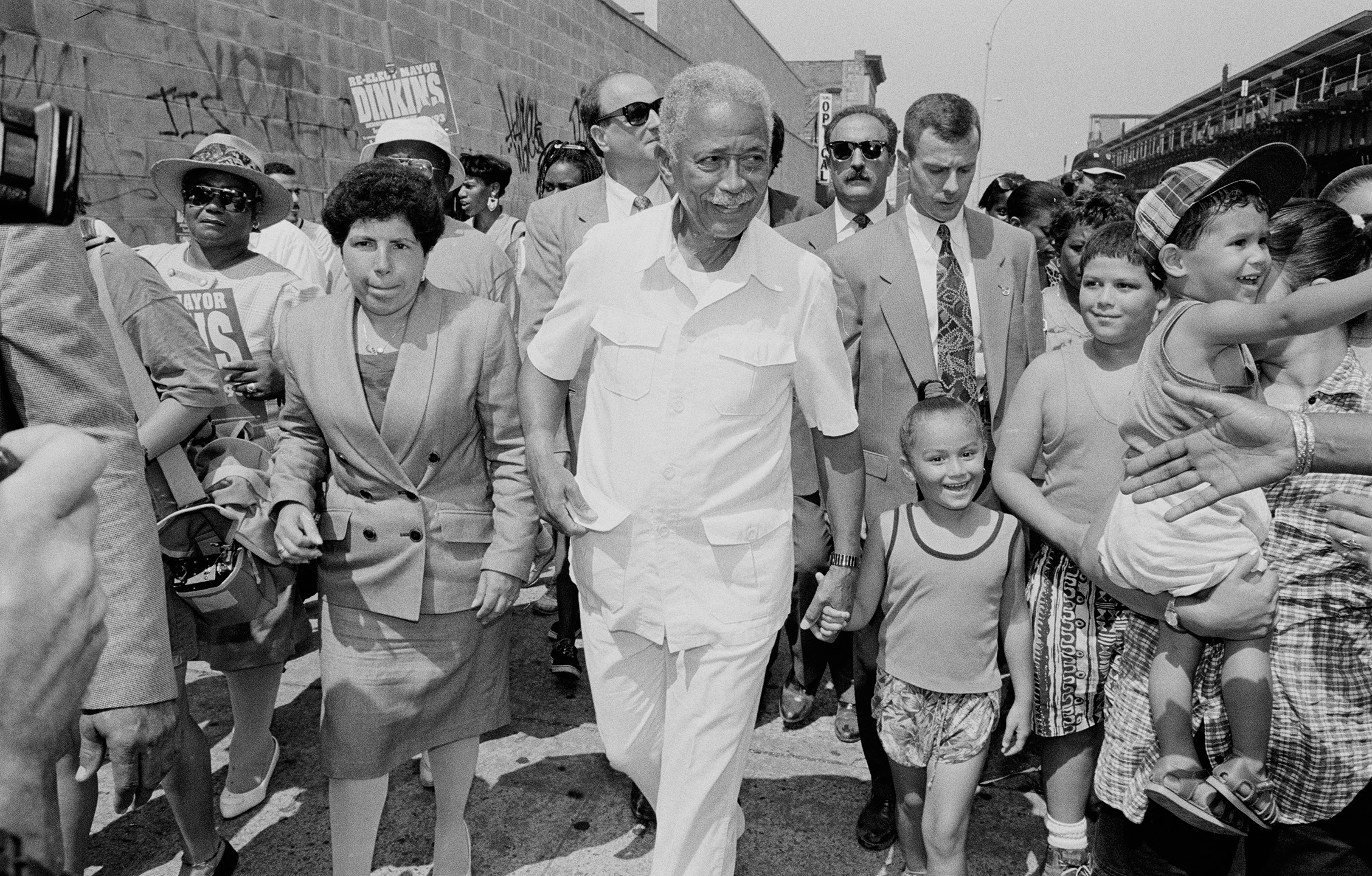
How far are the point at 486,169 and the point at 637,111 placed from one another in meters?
2.64

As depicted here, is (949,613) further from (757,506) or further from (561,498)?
(561,498)

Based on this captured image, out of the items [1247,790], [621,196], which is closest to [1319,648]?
[1247,790]

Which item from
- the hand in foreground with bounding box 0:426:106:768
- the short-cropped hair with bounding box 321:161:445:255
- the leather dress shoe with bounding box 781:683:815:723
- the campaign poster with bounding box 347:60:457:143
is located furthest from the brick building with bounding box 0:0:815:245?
the hand in foreground with bounding box 0:426:106:768

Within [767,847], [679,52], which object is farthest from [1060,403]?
[679,52]

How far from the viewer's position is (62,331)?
1683mm

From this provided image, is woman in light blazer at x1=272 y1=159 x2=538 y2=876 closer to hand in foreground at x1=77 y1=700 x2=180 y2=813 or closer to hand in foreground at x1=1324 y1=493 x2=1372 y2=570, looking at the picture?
hand in foreground at x1=77 y1=700 x2=180 y2=813

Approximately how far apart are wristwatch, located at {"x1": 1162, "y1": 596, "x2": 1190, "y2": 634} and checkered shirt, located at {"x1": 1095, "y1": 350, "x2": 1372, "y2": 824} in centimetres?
9

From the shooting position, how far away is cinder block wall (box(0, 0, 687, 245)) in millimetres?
5219

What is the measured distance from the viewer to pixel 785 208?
5.57 meters

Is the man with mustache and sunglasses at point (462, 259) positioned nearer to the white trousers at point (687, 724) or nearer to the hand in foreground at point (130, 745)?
the white trousers at point (687, 724)

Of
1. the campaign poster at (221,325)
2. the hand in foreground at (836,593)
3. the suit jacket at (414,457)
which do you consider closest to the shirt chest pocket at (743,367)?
the hand in foreground at (836,593)

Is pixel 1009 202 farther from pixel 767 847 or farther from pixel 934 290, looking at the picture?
pixel 767 847

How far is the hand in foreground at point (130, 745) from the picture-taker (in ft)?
5.43

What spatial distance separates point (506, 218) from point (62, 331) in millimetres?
4609
